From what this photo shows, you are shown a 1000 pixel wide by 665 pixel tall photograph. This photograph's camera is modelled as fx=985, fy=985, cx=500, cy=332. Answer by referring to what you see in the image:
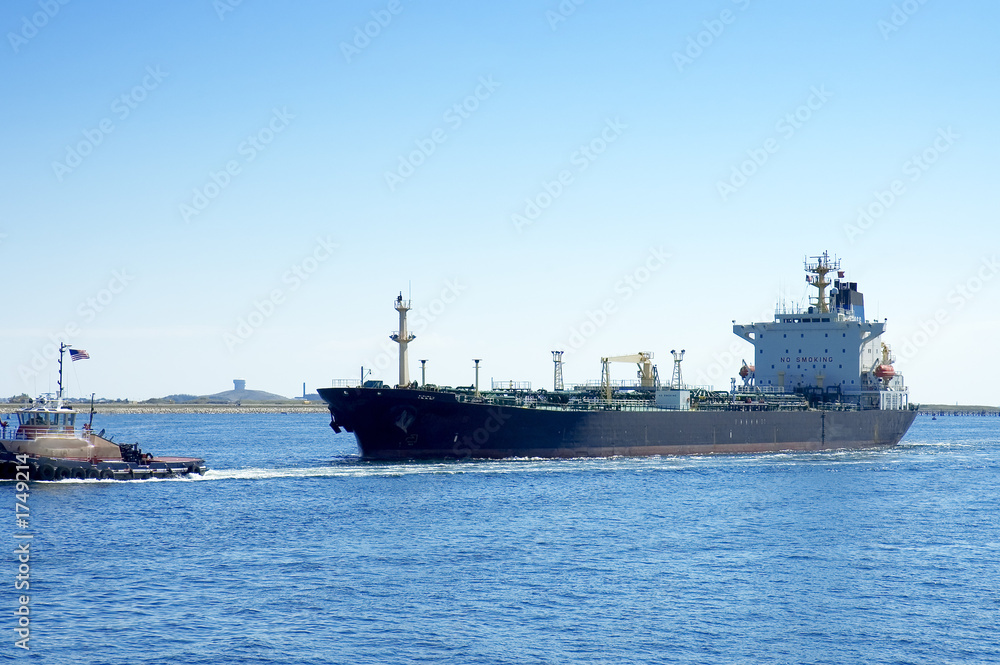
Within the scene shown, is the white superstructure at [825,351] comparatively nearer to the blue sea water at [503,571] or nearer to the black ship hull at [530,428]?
the black ship hull at [530,428]

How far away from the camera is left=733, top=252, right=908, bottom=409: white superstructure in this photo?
241ft

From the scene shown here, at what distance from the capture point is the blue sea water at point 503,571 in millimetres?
20125

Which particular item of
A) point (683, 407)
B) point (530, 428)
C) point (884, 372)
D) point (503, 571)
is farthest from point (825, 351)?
point (503, 571)

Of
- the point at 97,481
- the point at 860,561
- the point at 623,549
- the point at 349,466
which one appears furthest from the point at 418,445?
the point at 860,561

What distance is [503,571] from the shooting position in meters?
26.3

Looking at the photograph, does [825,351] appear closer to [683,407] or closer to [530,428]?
[683,407]

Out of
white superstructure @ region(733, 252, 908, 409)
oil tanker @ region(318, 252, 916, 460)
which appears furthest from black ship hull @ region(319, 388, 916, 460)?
white superstructure @ region(733, 252, 908, 409)

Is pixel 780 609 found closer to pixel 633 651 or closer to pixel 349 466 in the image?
pixel 633 651

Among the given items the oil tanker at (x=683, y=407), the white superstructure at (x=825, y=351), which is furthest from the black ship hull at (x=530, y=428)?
the white superstructure at (x=825, y=351)

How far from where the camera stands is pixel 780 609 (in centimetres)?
2297

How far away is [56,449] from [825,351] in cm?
5431

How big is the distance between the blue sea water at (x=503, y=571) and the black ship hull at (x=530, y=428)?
5.08m

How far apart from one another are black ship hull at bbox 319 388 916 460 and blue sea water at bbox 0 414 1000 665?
508 centimetres

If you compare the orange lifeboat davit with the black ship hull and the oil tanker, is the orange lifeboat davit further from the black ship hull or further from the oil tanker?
the black ship hull
